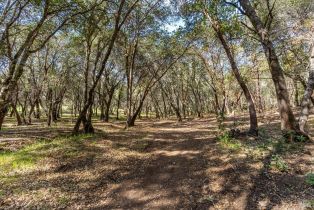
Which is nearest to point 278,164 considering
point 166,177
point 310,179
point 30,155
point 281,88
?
point 310,179

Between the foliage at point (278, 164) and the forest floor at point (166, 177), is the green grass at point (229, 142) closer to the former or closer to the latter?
the forest floor at point (166, 177)

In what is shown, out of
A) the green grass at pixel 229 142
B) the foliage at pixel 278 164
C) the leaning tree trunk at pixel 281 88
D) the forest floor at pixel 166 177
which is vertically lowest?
the forest floor at pixel 166 177

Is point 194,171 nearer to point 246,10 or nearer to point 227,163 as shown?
point 227,163

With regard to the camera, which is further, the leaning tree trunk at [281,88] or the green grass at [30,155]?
the leaning tree trunk at [281,88]

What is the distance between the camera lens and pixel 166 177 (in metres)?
7.43

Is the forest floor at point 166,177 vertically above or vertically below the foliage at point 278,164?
below

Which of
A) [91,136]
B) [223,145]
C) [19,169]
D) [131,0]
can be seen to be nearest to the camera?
[19,169]

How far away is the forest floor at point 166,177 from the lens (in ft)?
19.1

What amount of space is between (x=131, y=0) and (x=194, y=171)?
13632 millimetres

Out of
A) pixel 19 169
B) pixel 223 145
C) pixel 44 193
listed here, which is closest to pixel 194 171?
pixel 223 145

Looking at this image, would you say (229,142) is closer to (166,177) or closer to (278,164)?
(278,164)

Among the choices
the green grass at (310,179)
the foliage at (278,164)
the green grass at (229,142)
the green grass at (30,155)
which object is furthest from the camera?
the green grass at (229,142)

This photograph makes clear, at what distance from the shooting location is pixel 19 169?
27.8ft

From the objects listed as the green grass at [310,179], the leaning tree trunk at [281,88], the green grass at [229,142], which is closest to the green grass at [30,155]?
the green grass at [229,142]
